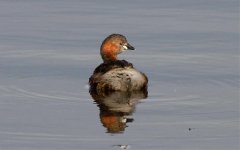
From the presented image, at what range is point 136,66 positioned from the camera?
16406mm

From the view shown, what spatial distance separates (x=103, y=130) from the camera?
12.5m

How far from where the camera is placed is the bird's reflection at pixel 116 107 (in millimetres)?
12883

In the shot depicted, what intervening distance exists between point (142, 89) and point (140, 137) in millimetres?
2941

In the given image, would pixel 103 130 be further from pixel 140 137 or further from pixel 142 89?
pixel 142 89

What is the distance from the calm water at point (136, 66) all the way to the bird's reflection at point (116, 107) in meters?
0.02

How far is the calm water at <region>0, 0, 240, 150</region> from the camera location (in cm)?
1216

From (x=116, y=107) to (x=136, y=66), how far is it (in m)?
2.51

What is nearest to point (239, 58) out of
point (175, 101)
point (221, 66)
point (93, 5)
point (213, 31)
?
point (221, 66)

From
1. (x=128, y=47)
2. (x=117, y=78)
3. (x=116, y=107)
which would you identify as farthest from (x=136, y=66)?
(x=116, y=107)

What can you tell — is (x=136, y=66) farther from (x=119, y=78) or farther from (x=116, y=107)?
(x=116, y=107)

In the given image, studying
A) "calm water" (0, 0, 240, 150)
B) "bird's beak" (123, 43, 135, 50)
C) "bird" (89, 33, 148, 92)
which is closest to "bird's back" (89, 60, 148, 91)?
"bird" (89, 33, 148, 92)

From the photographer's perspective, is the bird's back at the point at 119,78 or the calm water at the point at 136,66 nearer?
the calm water at the point at 136,66

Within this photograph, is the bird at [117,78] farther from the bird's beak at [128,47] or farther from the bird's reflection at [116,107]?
the bird's beak at [128,47]

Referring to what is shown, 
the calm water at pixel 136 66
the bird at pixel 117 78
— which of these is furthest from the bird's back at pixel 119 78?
the calm water at pixel 136 66
